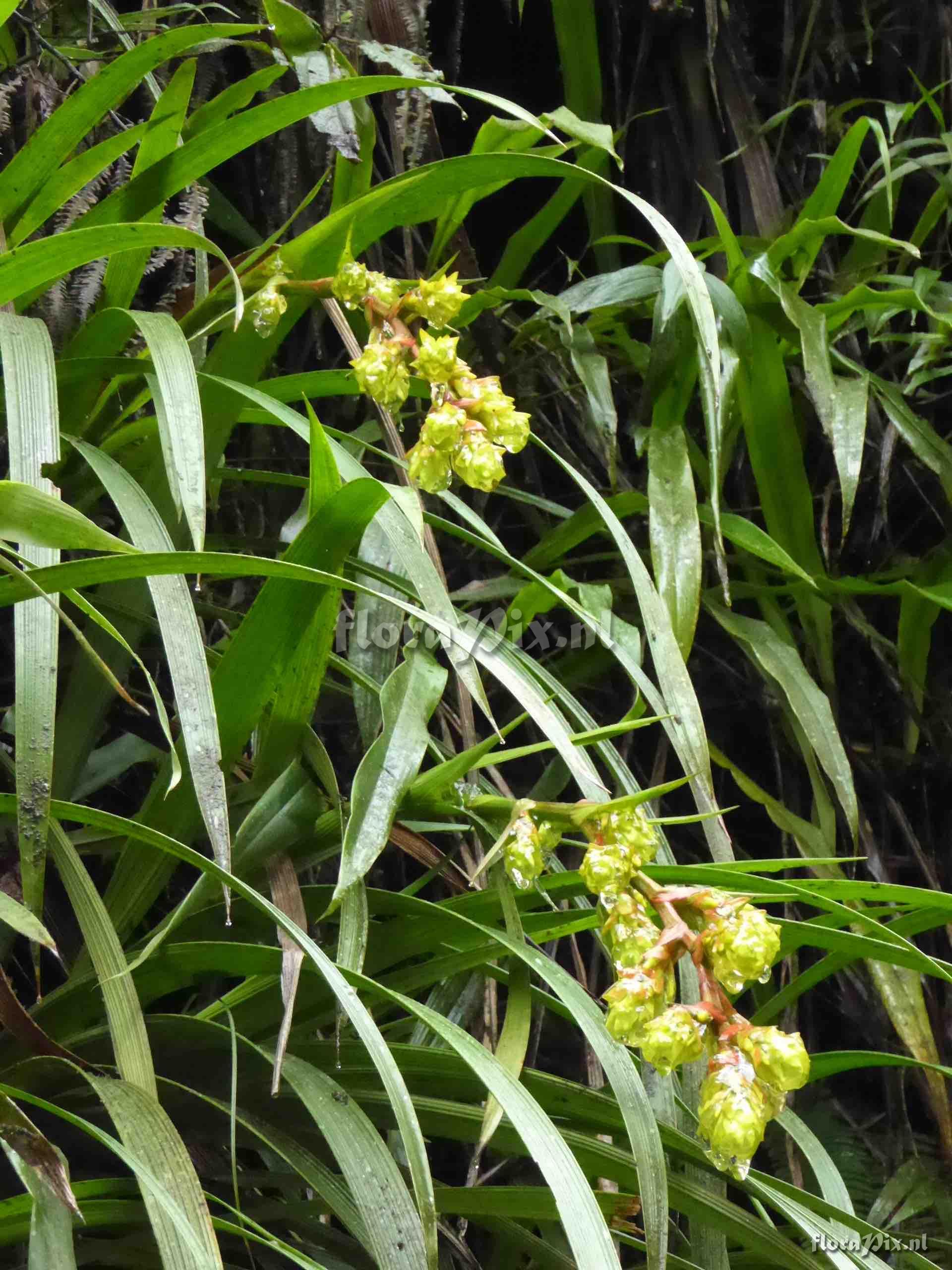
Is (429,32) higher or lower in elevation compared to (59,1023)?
higher

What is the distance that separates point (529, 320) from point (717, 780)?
1.59 ft

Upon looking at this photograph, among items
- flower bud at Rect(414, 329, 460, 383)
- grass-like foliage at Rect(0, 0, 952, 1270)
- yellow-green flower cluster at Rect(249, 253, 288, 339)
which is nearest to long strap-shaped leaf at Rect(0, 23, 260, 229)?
grass-like foliage at Rect(0, 0, 952, 1270)

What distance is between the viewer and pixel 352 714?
0.83 m

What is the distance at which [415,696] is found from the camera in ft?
1.60

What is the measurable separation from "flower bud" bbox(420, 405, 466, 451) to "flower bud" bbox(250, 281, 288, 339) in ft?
0.48

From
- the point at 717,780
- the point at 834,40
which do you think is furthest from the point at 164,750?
the point at 834,40

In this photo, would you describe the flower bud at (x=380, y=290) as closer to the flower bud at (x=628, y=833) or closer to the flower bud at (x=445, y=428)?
the flower bud at (x=445, y=428)

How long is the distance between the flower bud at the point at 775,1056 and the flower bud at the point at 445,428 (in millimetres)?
250

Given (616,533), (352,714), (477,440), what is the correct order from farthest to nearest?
1. (352,714)
2. (616,533)
3. (477,440)

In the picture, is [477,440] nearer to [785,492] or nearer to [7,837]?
[7,837]

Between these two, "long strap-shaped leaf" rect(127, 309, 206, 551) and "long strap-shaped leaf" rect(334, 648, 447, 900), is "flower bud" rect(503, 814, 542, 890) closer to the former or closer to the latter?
"long strap-shaped leaf" rect(334, 648, 447, 900)

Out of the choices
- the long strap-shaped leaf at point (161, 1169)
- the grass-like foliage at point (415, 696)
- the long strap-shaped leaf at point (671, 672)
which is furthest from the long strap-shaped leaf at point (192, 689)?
the long strap-shaped leaf at point (671, 672)

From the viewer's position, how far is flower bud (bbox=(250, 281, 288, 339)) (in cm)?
54

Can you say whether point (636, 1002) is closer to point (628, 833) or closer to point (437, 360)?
point (628, 833)
